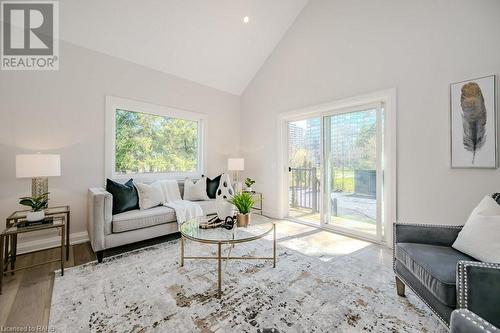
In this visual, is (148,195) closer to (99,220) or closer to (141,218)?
(141,218)

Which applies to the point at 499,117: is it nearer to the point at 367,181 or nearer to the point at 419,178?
the point at 419,178

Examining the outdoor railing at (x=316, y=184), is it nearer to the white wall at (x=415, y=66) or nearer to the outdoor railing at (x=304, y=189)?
the outdoor railing at (x=304, y=189)

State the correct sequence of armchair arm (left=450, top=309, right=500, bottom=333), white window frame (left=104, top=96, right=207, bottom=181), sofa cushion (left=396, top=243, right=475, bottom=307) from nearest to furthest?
armchair arm (left=450, top=309, right=500, bottom=333), sofa cushion (left=396, top=243, right=475, bottom=307), white window frame (left=104, top=96, right=207, bottom=181)

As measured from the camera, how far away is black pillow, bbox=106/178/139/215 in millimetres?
2777

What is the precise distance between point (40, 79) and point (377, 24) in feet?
14.9

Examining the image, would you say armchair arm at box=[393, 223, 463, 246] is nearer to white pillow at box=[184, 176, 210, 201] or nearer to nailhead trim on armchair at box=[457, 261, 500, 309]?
nailhead trim on armchair at box=[457, 261, 500, 309]

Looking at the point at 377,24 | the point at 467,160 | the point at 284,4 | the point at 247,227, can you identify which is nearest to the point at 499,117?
the point at 467,160

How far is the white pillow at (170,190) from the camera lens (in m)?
3.42

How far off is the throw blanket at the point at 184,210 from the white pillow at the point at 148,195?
153mm

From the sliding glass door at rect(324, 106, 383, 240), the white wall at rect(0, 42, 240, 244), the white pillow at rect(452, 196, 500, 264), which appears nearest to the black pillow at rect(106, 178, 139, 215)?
the white wall at rect(0, 42, 240, 244)

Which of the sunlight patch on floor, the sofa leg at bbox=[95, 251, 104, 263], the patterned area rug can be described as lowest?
the patterned area rug

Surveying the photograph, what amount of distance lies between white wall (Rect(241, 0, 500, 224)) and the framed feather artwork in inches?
2.8

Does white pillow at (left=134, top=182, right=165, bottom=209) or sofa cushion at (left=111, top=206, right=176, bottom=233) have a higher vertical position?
white pillow at (left=134, top=182, right=165, bottom=209)

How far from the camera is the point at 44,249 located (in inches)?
109
